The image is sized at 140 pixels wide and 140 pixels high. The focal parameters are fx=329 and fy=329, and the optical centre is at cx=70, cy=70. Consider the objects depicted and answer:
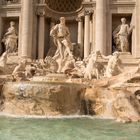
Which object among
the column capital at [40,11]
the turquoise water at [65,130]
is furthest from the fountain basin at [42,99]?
the column capital at [40,11]

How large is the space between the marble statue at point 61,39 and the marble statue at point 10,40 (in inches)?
148

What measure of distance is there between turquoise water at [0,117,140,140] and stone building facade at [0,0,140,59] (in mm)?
12113

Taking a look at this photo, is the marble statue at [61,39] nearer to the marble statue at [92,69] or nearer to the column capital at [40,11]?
the column capital at [40,11]

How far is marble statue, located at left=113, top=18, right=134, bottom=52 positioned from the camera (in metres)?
23.3

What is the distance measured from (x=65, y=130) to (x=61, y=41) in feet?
42.6

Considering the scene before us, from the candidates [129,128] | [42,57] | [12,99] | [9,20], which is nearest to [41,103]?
[12,99]

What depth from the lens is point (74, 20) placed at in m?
25.9

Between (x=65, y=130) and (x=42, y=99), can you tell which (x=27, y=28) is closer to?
(x=42, y=99)

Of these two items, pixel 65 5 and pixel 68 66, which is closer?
pixel 68 66

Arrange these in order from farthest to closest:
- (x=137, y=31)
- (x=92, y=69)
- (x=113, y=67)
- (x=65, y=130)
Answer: (x=137, y=31), (x=92, y=69), (x=113, y=67), (x=65, y=130)

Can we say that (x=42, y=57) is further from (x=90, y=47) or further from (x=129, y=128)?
(x=129, y=128)

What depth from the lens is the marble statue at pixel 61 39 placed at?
72.6 ft

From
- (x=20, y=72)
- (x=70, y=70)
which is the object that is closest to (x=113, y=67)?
A: (x=70, y=70)

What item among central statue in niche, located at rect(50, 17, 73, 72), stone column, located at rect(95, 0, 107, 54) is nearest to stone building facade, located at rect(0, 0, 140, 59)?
stone column, located at rect(95, 0, 107, 54)
